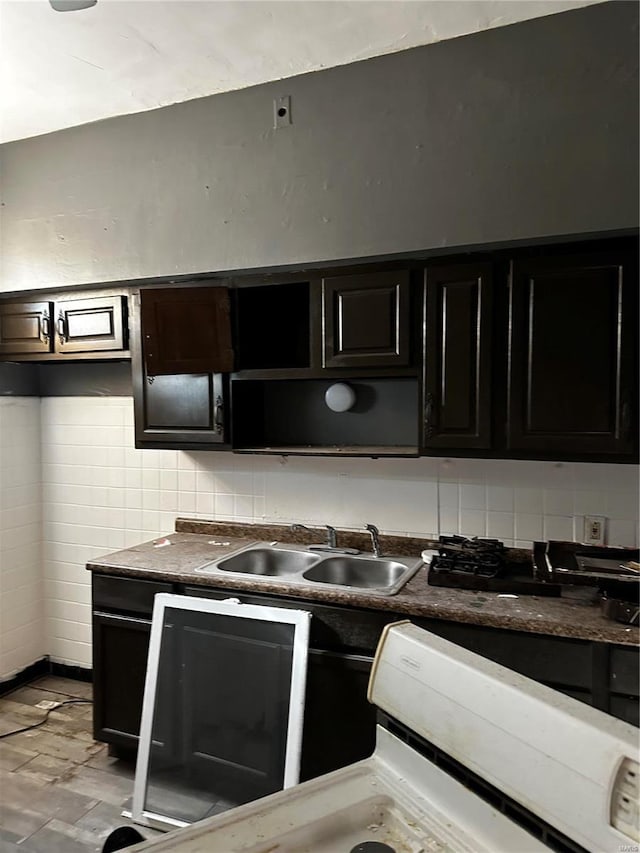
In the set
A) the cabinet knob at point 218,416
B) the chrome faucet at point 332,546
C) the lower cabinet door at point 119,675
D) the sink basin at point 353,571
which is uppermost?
the cabinet knob at point 218,416

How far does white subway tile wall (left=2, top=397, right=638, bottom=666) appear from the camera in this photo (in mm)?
2609

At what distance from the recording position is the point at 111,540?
11.8 feet

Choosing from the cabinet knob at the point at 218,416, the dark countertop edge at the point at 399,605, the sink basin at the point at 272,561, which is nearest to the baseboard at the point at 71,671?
the dark countertop edge at the point at 399,605

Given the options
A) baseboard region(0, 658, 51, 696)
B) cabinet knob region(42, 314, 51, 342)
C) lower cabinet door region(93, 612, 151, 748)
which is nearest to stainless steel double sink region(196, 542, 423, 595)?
lower cabinet door region(93, 612, 151, 748)

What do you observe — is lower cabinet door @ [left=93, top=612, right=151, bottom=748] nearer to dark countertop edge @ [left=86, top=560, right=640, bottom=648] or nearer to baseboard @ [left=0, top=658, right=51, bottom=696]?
dark countertop edge @ [left=86, top=560, right=640, bottom=648]

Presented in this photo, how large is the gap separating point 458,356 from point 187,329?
4.02 ft

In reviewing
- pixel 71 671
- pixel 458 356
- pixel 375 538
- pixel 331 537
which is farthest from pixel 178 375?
pixel 71 671

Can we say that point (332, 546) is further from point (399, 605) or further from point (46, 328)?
point (46, 328)

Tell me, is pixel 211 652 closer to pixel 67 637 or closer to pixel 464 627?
pixel 464 627

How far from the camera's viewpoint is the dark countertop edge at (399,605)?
6.49ft

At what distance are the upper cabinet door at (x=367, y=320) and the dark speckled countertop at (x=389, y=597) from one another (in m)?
0.90

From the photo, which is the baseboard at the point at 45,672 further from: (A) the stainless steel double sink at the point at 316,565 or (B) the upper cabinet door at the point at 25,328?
(B) the upper cabinet door at the point at 25,328

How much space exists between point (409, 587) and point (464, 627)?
31 cm

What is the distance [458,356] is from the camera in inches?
94.7
